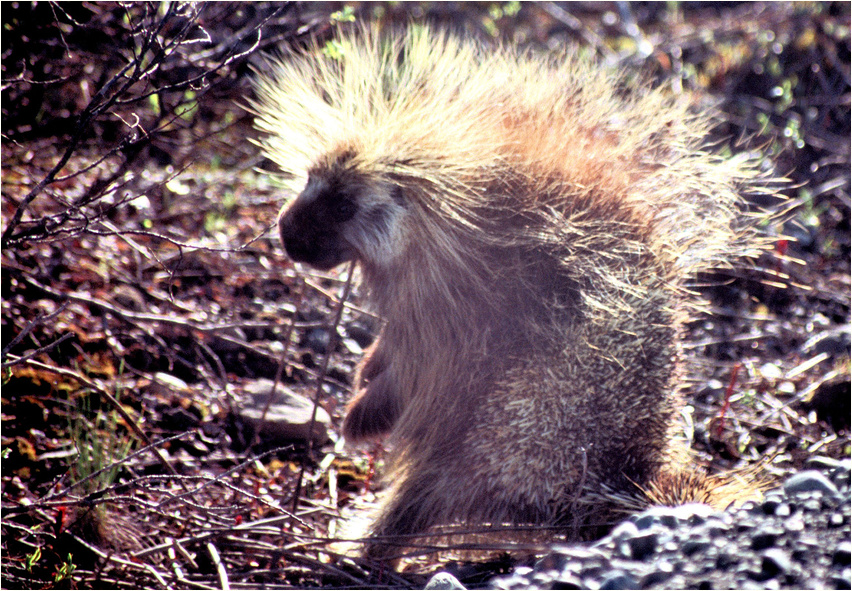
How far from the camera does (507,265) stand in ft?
8.66

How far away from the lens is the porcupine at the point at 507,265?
2541mm

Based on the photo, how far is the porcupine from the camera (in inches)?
100

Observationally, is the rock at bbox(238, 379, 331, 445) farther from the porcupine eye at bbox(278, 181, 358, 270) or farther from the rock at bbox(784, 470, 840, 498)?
the rock at bbox(784, 470, 840, 498)

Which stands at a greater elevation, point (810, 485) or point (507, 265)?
point (507, 265)

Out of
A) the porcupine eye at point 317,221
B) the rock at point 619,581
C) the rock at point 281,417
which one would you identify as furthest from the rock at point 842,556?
the rock at point 281,417

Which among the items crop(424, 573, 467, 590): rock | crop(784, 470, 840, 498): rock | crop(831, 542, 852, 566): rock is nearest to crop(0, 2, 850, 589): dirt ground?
crop(424, 573, 467, 590): rock

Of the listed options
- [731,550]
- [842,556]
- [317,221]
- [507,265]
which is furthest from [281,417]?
[842,556]

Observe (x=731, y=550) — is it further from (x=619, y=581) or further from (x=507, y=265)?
(x=507, y=265)

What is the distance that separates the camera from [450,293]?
2691 mm

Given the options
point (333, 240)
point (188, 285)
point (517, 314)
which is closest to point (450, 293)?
point (517, 314)

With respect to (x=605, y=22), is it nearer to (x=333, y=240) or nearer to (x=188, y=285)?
(x=188, y=285)

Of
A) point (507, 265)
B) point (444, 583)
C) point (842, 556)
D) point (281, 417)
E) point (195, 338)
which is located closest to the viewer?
point (842, 556)

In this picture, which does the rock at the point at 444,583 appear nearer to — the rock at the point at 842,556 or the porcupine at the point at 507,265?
the porcupine at the point at 507,265

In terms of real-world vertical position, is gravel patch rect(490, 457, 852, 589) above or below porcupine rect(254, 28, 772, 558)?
below
